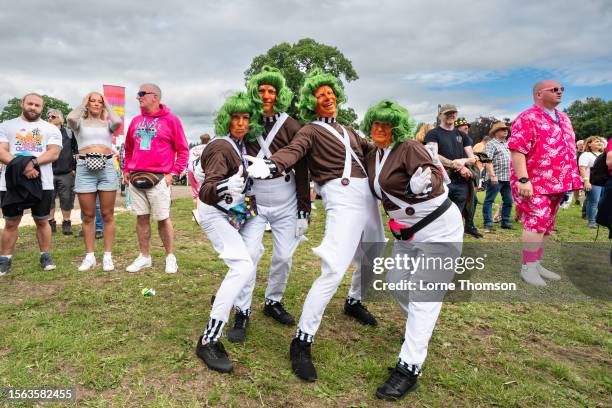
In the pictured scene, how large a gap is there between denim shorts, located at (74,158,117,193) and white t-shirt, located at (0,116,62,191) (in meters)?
0.39

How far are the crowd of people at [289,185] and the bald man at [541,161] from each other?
0.05 ft

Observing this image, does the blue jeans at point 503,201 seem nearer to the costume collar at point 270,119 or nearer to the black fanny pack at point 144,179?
the costume collar at point 270,119

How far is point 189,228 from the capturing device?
7.60 meters

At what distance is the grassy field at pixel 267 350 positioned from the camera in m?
2.50

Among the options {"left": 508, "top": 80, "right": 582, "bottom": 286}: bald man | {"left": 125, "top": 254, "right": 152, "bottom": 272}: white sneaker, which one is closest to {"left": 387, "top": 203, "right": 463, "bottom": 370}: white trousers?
{"left": 508, "top": 80, "right": 582, "bottom": 286}: bald man

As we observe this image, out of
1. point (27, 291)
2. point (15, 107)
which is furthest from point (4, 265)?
point (15, 107)

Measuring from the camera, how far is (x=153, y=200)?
4648 mm

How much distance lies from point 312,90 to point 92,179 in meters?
3.08

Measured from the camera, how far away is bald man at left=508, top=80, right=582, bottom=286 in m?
4.36

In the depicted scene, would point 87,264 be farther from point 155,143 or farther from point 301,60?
point 301,60

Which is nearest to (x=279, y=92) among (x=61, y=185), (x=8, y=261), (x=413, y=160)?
(x=413, y=160)

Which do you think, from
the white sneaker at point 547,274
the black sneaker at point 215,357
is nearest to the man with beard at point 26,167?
the black sneaker at point 215,357

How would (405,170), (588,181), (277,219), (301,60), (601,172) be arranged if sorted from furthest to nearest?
(301,60) < (588,181) < (601,172) < (277,219) < (405,170)

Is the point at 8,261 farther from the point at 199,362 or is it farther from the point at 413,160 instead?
the point at 413,160
